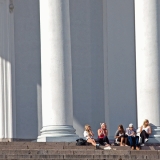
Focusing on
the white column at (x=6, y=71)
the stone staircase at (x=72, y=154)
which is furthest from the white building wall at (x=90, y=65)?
the stone staircase at (x=72, y=154)

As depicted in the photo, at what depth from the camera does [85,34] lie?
87.1 metres

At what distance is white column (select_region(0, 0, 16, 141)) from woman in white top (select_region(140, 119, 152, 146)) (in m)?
15.6

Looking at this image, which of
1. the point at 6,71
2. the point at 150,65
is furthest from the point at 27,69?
the point at 150,65

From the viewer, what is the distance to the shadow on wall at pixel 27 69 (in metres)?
85.2

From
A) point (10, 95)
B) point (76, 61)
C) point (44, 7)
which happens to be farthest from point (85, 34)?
point (44, 7)

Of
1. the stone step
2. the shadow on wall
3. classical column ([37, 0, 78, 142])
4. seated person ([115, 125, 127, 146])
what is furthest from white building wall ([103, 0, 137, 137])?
the stone step

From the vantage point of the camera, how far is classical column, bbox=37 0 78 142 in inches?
2832

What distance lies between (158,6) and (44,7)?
839 centimetres

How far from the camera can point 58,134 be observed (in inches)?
2822

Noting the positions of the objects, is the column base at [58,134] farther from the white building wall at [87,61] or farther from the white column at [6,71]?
the white building wall at [87,61]

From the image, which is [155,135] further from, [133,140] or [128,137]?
[133,140]

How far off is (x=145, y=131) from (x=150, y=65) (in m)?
4.92

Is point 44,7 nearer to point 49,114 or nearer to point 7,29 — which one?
point 49,114

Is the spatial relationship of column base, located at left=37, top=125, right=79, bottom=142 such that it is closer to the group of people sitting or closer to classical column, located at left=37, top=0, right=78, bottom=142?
classical column, located at left=37, top=0, right=78, bottom=142
